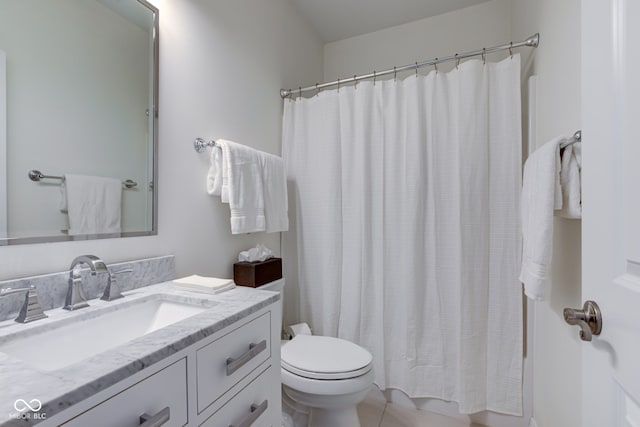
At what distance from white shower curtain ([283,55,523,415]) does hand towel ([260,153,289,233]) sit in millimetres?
261

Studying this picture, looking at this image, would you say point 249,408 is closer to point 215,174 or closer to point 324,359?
point 324,359

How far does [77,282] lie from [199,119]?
0.82 metres

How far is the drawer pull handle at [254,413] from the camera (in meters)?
0.79

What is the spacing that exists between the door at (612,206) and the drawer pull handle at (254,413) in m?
0.77

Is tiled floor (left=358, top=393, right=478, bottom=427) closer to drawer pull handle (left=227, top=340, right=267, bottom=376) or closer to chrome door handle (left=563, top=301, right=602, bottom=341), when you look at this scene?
drawer pull handle (left=227, top=340, right=267, bottom=376)

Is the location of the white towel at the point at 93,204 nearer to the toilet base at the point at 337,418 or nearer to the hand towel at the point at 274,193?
the hand towel at the point at 274,193

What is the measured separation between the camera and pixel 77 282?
85 centimetres

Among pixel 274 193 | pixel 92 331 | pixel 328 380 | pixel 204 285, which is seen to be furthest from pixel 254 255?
pixel 92 331

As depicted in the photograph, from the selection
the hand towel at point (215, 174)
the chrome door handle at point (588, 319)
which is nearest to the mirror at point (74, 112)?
the hand towel at point (215, 174)

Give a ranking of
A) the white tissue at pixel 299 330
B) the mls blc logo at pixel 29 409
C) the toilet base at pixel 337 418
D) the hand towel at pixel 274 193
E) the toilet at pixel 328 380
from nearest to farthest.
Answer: the mls blc logo at pixel 29 409 → the toilet at pixel 328 380 → the toilet base at pixel 337 418 → the hand towel at pixel 274 193 → the white tissue at pixel 299 330

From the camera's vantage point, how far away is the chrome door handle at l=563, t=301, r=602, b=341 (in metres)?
0.56

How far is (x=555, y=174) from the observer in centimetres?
98

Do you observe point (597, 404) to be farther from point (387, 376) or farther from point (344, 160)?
point (344, 160)

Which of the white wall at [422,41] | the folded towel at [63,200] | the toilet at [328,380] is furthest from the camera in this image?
the white wall at [422,41]
